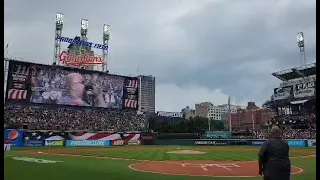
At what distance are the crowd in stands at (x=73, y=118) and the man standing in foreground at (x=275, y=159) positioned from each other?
Result: 5431 cm

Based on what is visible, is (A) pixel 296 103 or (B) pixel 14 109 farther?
(A) pixel 296 103

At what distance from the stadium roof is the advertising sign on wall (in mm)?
2907

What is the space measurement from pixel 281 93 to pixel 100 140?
4451 cm

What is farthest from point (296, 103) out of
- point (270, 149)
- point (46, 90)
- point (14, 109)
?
point (270, 149)

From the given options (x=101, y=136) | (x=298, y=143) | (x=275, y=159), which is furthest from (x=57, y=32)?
(x=275, y=159)

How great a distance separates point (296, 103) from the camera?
255 feet

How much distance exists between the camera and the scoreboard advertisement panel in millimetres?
55250

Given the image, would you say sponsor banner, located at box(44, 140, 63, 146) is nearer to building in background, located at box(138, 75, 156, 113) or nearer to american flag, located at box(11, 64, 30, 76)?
american flag, located at box(11, 64, 30, 76)

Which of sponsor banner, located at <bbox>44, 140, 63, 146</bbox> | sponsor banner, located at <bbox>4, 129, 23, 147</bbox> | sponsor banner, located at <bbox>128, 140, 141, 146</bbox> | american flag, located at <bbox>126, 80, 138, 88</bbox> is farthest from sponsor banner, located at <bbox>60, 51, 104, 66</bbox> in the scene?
sponsor banner, located at <bbox>4, 129, 23, 147</bbox>

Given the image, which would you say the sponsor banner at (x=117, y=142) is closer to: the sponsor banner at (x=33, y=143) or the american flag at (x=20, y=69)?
the sponsor banner at (x=33, y=143)

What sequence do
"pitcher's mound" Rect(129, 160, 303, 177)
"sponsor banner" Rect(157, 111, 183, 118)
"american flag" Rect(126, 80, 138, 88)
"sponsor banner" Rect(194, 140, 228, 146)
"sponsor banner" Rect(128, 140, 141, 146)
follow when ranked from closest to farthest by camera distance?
1. "pitcher's mound" Rect(129, 160, 303, 177)
2. "sponsor banner" Rect(194, 140, 228, 146)
3. "sponsor banner" Rect(128, 140, 141, 146)
4. "american flag" Rect(126, 80, 138, 88)
5. "sponsor banner" Rect(157, 111, 183, 118)

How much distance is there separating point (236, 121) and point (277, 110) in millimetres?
72155

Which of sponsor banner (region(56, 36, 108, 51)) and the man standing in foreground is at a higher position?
sponsor banner (region(56, 36, 108, 51))
